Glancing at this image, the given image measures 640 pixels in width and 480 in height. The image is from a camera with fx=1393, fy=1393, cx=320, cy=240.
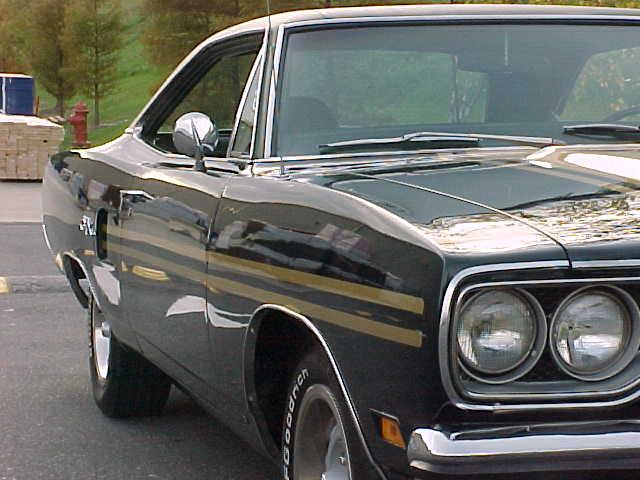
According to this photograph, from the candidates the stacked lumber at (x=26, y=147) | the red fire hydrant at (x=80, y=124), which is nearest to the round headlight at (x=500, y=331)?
the stacked lumber at (x=26, y=147)

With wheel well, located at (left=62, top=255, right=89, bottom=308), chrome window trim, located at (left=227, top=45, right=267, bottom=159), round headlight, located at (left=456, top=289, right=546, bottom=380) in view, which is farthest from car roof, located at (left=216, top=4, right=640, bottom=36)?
round headlight, located at (left=456, top=289, right=546, bottom=380)

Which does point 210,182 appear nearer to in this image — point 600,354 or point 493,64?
point 493,64

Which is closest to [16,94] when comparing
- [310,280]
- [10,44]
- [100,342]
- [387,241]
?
[100,342]

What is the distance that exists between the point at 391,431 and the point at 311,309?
45 centimetres

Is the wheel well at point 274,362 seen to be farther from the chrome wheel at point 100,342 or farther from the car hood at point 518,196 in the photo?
the chrome wheel at point 100,342

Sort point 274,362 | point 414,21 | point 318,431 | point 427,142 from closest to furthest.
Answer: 1. point 318,431
2. point 274,362
3. point 427,142
4. point 414,21

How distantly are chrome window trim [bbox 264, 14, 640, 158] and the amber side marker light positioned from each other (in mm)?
1465

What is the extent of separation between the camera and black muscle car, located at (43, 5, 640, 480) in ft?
9.32

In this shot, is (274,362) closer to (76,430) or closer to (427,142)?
(427,142)

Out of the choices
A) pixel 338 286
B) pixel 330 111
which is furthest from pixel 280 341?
pixel 330 111

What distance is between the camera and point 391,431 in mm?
2928

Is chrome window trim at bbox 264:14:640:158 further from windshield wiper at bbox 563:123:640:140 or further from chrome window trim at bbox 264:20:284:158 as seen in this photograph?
windshield wiper at bbox 563:123:640:140

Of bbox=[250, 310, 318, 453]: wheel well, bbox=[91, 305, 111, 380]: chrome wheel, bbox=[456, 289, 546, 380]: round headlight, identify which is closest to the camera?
bbox=[456, 289, 546, 380]: round headlight

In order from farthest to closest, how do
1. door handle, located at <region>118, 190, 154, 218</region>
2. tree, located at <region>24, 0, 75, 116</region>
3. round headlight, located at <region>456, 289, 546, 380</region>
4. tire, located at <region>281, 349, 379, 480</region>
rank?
tree, located at <region>24, 0, 75, 116</region> < door handle, located at <region>118, 190, 154, 218</region> < tire, located at <region>281, 349, 379, 480</region> < round headlight, located at <region>456, 289, 546, 380</region>
